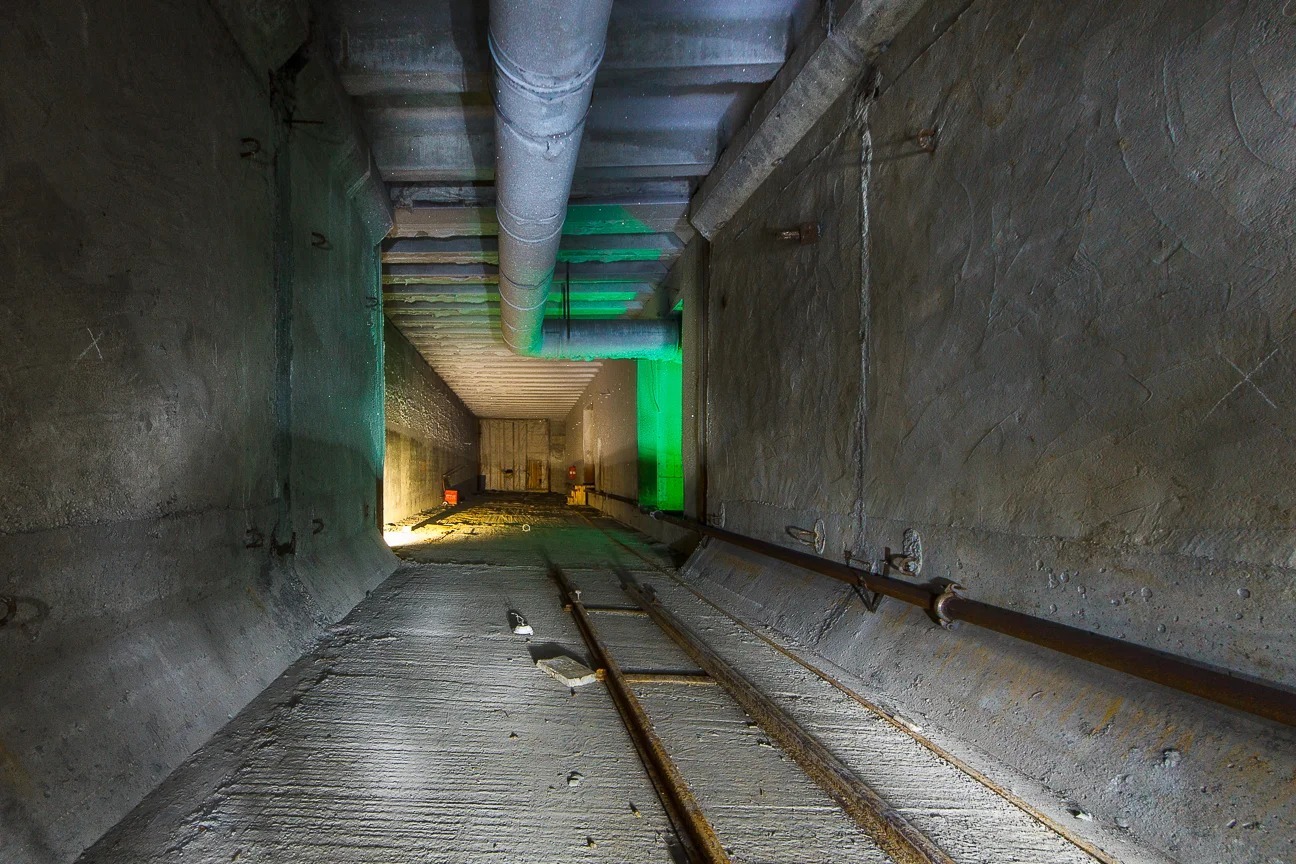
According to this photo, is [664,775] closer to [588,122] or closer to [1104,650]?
[1104,650]

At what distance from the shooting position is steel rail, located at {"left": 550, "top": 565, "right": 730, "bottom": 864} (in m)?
1.68

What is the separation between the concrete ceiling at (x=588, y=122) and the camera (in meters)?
3.90

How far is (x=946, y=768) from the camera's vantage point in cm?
214

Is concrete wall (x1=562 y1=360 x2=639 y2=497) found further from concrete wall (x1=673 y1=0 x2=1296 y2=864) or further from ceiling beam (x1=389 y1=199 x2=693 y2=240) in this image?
concrete wall (x1=673 y1=0 x2=1296 y2=864)

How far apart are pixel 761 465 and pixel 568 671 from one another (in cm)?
240

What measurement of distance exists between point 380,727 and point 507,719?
1.72ft

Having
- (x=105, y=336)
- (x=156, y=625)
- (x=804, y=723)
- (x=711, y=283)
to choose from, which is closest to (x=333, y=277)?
(x=105, y=336)

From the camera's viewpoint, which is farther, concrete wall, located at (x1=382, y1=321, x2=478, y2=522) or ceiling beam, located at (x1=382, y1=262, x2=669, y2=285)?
concrete wall, located at (x1=382, y1=321, x2=478, y2=522)

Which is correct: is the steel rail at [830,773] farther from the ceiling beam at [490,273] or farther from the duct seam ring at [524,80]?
the ceiling beam at [490,273]

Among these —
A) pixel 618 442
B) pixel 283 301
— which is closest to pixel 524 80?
pixel 283 301

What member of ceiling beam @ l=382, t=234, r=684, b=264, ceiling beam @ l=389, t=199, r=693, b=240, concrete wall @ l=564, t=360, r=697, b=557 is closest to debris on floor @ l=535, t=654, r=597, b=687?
concrete wall @ l=564, t=360, r=697, b=557

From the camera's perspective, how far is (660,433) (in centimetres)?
1008

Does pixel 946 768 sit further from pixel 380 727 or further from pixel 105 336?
pixel 105 336

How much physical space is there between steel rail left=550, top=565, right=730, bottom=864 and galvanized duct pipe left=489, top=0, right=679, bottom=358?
3026 millimetres
